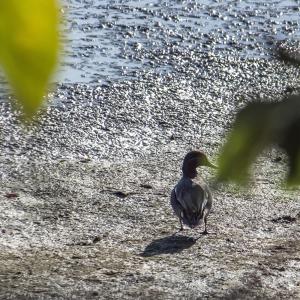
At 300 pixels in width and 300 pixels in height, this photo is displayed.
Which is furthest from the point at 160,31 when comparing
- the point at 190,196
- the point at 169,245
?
the point at 169,245

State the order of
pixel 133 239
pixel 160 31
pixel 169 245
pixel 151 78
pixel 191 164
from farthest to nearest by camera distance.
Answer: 1. pixel 160 31
2. pixel 151 78
3. pixel 191 164
4. pixel 133 239
5. pixel 169 245

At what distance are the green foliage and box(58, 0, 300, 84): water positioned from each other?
8.23m

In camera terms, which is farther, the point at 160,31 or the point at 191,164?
the point at 160,31

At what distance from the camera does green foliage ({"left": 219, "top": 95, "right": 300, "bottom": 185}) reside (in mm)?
541

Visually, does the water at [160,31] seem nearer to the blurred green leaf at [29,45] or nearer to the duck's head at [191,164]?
the duck's head at [191,164]

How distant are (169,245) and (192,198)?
0.48m

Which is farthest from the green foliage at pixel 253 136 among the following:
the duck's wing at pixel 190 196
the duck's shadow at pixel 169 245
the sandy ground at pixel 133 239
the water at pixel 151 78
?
the water at pixel 151 78

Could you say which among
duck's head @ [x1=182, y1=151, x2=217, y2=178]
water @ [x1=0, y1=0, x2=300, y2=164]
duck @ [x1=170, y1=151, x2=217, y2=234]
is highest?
water @ [x1=0, y1=0, x2=300, y2=164]

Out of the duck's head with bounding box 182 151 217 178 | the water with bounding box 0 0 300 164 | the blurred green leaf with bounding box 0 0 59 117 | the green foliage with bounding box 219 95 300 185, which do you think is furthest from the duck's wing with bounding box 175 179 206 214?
the blurred green leaf with bounding box 0 0 59 117

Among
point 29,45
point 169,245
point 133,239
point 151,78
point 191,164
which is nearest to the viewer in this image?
point 29,45

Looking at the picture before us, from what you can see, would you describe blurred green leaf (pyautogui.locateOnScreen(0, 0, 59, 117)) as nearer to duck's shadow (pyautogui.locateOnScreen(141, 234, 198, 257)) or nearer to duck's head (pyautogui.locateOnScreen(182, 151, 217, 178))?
duck's shadow (pyautogui.locateOnScreen(141, 234, 198, 257))

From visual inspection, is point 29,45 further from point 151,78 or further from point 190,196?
point 151,78

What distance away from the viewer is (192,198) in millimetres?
6668

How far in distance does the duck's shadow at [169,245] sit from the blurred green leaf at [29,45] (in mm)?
5679
